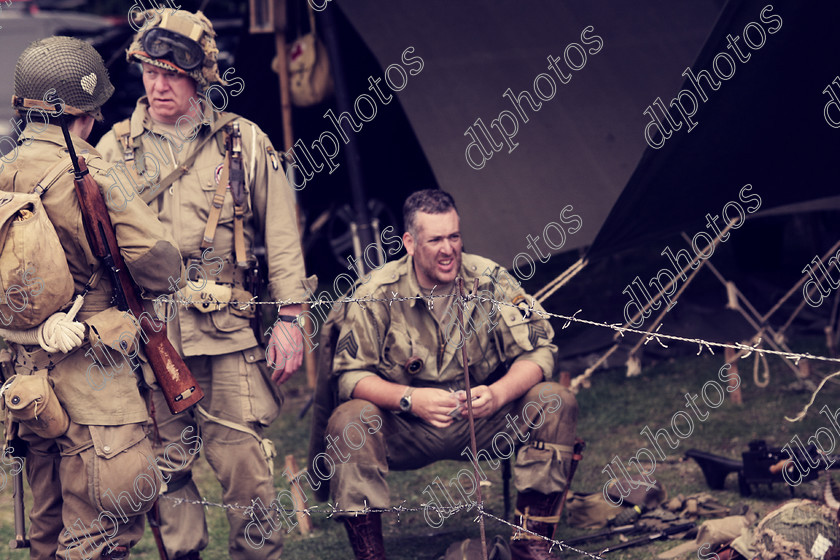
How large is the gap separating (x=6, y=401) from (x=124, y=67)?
5686 millimetres

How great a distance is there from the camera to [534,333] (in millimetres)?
4086

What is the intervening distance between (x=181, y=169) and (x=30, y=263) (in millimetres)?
1016

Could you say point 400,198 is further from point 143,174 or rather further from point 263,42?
point 143,174

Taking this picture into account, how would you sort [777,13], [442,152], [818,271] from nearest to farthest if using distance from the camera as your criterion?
[777,13] → [442,152] → [818,271]

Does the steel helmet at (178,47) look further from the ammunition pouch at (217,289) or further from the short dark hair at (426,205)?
the short dark hair at (426,205)

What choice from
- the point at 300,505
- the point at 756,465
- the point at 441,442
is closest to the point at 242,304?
the point at 441,442

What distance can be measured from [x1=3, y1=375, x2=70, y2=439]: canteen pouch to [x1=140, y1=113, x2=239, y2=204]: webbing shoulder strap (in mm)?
944

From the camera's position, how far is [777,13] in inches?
159

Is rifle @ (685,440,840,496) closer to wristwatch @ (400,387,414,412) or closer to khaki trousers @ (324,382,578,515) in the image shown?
khaki trousers @ (324,382,578,515)

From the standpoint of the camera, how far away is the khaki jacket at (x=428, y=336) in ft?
13.2

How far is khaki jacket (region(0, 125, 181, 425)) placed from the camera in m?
3.09

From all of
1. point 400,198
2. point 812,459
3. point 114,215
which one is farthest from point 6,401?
point 400,198

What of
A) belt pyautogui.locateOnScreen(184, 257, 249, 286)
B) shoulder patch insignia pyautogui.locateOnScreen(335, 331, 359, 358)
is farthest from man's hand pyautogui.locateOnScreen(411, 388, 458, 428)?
belt pyautogui.locateOnScreen(184, 257, 249, 286)

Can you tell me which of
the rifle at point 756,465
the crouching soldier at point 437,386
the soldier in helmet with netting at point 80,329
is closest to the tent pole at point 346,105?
the crouching soldier at point 437,386
